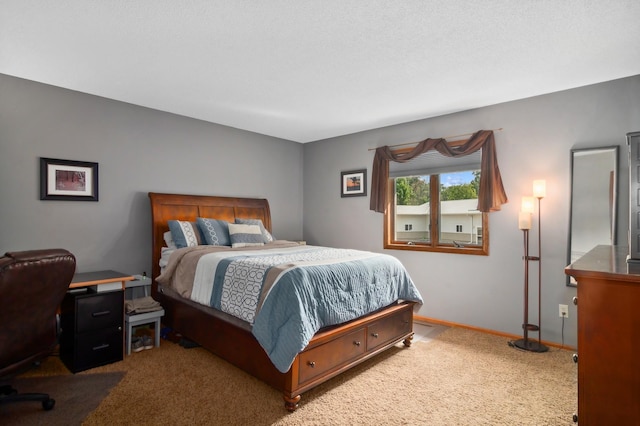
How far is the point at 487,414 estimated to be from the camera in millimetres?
2223

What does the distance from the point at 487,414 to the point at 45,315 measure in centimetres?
286

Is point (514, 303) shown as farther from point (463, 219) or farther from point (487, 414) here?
point (487, 414)

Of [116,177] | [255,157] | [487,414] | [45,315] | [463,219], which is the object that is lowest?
[487,414]

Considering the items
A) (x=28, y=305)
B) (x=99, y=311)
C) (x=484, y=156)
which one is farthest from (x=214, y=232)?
(x=484, y=156)

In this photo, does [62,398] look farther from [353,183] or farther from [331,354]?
[353,183]

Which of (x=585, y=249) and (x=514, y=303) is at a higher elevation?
(x=585, y=249)

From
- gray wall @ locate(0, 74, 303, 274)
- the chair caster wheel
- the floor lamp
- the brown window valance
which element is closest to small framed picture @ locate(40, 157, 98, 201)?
Result: gray wall @ locate(0, 74, 303, 274)

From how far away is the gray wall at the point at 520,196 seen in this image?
127 inches

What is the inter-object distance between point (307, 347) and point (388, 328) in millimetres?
1058

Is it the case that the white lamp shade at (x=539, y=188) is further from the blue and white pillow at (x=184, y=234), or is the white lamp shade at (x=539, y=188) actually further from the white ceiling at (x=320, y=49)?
the blue and white pillow at (x=184, y=234)

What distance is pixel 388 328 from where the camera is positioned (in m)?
3.11

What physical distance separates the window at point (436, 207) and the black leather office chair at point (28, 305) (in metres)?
3.72

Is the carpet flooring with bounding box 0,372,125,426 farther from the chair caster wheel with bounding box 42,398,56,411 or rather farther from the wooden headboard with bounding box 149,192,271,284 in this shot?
the wooden headboard with bounding box 149,192,271,284

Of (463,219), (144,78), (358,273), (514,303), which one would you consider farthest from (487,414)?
(144,78)
